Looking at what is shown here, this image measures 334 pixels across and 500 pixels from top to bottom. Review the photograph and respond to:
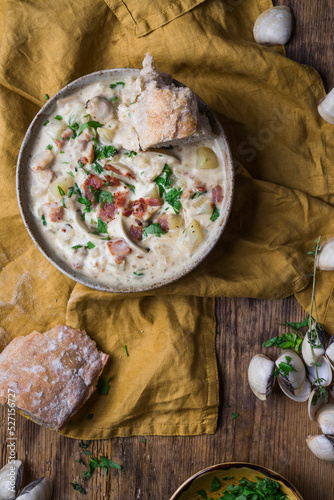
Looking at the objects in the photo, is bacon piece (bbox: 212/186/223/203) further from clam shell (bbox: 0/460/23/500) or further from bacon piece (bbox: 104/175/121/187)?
clam shell (bbox: 0/460/23/500)

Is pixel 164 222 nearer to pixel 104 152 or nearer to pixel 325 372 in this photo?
pixel 104 152

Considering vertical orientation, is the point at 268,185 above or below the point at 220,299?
above

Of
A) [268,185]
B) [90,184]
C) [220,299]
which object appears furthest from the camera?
[220,299]

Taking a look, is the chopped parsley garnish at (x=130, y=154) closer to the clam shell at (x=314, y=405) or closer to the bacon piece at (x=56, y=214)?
the bacon piece at (x=56, y=214)

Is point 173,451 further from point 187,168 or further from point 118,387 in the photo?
point 187,168

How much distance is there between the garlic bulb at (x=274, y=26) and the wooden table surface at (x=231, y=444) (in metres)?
0.18

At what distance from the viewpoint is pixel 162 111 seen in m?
2.93

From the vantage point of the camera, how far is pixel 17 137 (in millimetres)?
3623

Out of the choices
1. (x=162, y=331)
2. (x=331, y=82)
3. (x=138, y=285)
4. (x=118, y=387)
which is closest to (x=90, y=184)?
(x=138, y=285)

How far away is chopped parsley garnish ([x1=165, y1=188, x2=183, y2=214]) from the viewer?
3162 millimetres

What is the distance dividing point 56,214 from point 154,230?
0.66 meters

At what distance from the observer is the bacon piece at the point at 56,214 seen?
3.22m

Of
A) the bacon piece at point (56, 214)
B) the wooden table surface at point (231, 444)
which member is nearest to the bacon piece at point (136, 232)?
the bacon piece at point (56, 214)

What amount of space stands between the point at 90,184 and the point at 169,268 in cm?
75
